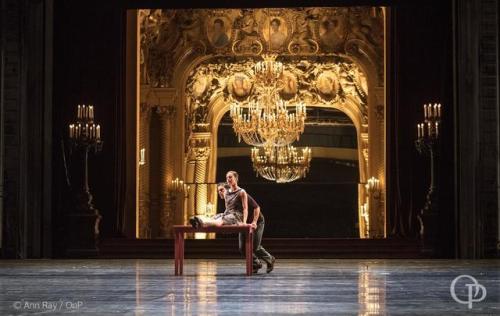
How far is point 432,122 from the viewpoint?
61.4 ft

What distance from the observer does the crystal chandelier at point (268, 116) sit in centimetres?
2331

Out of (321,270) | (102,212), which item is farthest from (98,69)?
(321,270)

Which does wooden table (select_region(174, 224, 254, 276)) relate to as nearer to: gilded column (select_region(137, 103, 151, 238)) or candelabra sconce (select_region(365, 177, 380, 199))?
gilded column (select_region(137, 103, 151, 238))

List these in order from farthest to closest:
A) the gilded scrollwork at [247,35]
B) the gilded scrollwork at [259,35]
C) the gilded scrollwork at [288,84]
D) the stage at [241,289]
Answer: the gilded scrollwork at [288,84] < the gilded scrollwork at [247,35] < the gilded scrollwork at [259,35] < the stage at [241,289]

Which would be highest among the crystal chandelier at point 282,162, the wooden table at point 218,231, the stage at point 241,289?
the crystal chandelier at point 282,162

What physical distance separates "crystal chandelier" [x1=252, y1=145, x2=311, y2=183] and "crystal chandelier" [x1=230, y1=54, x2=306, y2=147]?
31 cm

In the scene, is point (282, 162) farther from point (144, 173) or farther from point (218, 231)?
point (218, 231)

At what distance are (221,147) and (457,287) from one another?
15768 millimetres

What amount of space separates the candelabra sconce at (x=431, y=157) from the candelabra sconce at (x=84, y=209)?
5.39 meters

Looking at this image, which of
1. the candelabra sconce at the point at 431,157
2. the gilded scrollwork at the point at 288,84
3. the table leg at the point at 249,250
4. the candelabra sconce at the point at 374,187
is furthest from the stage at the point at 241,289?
the gilded scrollwork at the point at 288,84

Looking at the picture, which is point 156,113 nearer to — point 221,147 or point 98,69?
point 221,147

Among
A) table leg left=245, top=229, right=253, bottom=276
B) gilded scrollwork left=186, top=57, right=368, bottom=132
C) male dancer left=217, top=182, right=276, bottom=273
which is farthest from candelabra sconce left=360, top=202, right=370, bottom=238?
table leg left=245, top=229, right=253, bottom=276

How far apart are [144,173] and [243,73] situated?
10.9 feet

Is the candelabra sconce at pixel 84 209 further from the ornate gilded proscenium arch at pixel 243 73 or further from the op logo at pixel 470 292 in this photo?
the op logo at pixel 470 292
